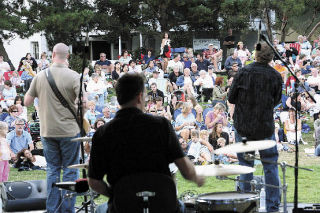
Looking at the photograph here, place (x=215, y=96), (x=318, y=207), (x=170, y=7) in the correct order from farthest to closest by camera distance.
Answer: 1. (x=170, y=7)
2. (x=215, y=96)
3. (x=318, y=207)

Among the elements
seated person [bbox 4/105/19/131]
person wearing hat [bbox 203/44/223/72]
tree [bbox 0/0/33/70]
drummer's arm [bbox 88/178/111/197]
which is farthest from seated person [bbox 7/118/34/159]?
person wearing hat [bbox 203/44/223/72]

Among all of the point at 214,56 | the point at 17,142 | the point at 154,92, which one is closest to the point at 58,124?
the point at 17,142

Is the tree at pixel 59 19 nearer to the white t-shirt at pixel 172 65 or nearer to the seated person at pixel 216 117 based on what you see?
the white t-shirt at pixel 172 65

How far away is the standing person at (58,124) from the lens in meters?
7.39

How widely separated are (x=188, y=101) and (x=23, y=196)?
9572mm

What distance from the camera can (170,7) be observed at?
107ft

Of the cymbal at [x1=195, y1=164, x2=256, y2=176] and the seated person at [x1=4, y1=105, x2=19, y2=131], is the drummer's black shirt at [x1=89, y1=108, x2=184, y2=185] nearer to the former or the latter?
the cymbal at [x1=195, y1=164, x2=256, y2=176]

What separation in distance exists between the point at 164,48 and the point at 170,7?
6.86 meters

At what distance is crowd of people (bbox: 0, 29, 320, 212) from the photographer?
1392 cm

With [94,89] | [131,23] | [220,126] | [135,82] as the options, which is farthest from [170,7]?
[135,82]

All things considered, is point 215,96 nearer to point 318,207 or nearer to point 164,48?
point 164,48

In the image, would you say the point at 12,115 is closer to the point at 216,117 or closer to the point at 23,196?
the point at 216,117

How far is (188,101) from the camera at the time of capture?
17.5 metres

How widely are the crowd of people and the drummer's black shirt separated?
4848 millimetres
